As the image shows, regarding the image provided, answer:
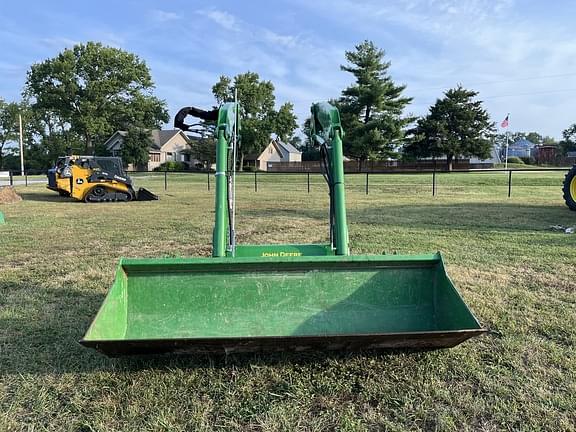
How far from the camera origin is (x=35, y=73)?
1853 inches

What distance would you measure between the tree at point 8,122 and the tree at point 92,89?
12.7 metres

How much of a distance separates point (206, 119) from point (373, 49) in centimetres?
4199

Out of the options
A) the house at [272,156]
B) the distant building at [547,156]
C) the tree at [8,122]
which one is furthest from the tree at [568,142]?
the tree at [8,122]

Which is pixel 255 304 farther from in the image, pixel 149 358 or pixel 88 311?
pixel 88 311

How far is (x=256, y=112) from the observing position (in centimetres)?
5334

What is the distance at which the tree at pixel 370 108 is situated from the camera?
137 ft

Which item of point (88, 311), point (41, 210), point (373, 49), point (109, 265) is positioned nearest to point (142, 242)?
point (109, 265)

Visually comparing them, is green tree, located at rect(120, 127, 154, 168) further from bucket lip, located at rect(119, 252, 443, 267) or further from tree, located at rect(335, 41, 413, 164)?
bucket lip, located at rect(119, 252, 443, 267)

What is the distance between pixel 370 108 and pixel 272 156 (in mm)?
21279

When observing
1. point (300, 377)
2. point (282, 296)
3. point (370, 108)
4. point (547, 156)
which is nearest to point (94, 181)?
point (282, 296)

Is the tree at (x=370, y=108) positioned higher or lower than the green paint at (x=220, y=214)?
higher

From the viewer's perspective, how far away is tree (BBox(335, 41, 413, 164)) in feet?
137

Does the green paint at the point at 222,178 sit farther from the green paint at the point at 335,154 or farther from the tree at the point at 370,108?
the tree at the point at 370,108

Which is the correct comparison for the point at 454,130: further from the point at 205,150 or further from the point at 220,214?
the point at 220,214
